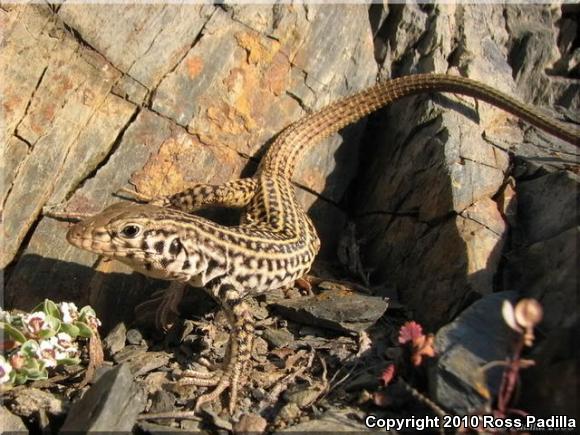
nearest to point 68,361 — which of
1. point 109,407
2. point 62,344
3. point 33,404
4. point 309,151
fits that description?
point 62,344

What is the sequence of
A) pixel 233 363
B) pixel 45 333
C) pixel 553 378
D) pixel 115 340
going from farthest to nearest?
pixel 115 340 < pixel 233 363 < pixel 45 333 < pixel 553 378

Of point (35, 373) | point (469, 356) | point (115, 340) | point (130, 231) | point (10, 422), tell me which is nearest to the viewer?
point (469, 356)

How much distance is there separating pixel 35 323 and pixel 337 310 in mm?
2299

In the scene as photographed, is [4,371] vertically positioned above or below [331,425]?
below

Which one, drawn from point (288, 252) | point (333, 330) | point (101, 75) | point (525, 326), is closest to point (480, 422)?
point (525, 326)

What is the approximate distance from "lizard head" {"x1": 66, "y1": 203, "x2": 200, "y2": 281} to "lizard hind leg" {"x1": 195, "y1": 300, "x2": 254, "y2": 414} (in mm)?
456

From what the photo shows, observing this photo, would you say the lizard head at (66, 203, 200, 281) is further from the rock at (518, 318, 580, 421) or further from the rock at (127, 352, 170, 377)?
the rock at (518, 318, 580, 421)

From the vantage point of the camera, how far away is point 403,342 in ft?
12.1

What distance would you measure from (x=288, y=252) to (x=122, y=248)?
55.7 inches

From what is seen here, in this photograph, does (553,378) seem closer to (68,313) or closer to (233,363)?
(233,363)

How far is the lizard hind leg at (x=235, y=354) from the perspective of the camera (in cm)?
409

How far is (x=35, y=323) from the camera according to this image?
13.0 feet

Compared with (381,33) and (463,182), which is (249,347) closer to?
(463,182)

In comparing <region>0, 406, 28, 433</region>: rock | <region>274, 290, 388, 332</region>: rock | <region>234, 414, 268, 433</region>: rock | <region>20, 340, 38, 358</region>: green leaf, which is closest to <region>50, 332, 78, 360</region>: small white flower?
<region>20, 340, 38, 358</region>: green leaf
